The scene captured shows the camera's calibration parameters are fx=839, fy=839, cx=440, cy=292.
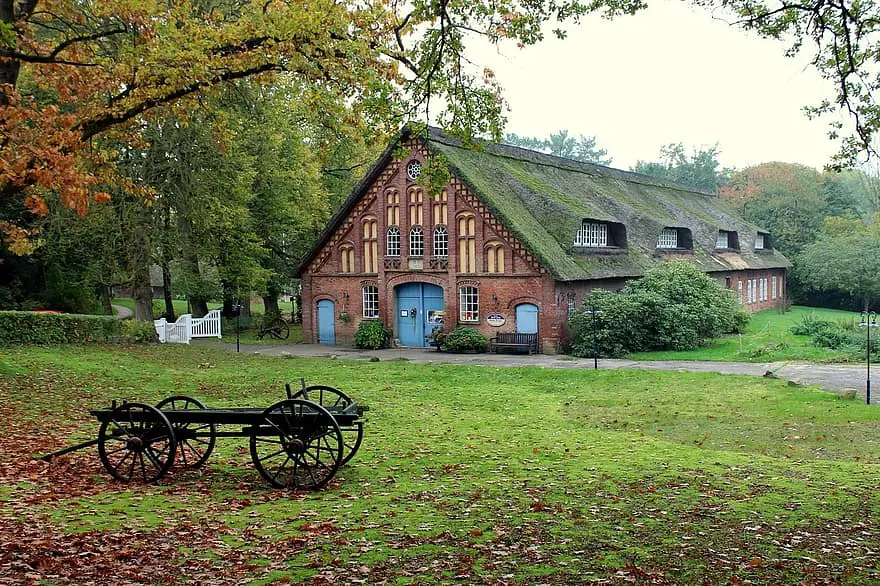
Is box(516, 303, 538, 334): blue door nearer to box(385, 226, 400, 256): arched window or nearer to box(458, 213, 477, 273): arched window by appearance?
box(458, 213, 477, 273): arched window

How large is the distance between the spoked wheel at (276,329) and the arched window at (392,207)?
28.2ft

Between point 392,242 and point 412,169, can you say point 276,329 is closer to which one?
point 392,242

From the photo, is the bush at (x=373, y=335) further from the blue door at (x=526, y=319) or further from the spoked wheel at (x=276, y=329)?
the spoked wheel at (x=276, y=329)

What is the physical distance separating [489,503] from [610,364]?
19.2 meters

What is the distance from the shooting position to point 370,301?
35.7 m

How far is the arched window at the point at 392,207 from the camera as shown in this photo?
34344 mm

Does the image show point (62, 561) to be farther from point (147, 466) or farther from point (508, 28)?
point (508, 28)

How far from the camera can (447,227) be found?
109 feet

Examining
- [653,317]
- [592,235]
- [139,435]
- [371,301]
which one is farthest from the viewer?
[371,301]

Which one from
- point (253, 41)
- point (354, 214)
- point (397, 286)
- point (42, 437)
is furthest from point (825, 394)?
point (354, 214)

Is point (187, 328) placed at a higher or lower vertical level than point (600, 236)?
lower

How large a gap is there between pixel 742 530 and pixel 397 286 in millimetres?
27212

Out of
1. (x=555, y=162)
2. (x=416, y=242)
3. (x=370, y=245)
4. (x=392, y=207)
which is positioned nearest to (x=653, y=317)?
(x=416, y=242)

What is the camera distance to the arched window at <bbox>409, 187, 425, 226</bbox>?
33.7 m
